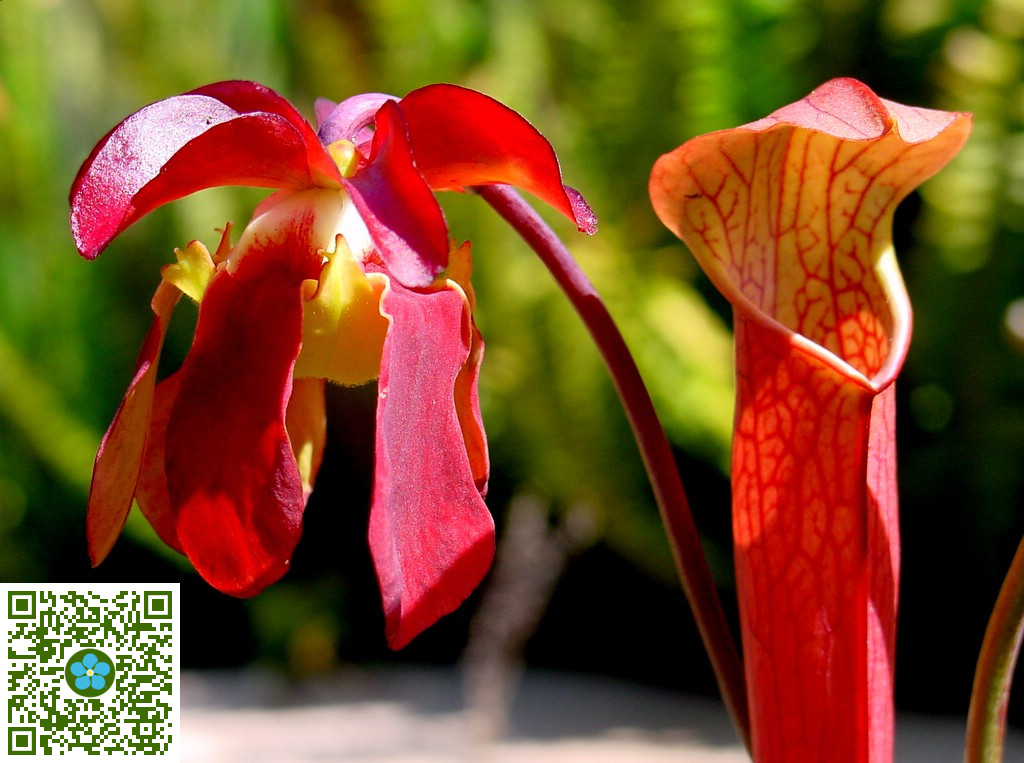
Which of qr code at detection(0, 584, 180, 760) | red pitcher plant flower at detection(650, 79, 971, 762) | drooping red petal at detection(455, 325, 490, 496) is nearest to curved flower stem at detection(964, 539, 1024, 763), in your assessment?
red pitcher plant flower at detection(650, 79, 971, 762)

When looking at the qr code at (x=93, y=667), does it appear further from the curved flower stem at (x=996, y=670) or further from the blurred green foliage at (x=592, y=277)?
the blurred green foliage at (x=592, y=277)

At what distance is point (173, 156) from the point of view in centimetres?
26

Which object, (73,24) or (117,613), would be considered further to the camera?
(73,24)

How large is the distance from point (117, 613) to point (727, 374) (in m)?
1.94

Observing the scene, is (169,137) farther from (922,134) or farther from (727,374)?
(727,374)

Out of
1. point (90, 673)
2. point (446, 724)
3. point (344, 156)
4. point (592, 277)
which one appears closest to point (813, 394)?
point (344, 156)

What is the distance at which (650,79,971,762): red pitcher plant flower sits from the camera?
Result: 0.33 meters

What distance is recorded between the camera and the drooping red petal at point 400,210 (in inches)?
9.7

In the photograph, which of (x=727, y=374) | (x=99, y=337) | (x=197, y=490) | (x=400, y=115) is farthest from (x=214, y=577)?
(x=99, y=337)

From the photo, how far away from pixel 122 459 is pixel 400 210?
106mm

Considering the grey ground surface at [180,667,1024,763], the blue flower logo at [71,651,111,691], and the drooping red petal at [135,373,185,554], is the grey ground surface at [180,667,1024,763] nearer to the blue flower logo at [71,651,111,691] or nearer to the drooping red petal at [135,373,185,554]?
the blue flower logo at [71,651,111,691]

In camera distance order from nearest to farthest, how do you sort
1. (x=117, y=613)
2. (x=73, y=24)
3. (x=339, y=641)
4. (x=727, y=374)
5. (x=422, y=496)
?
(x=422, y=496), (x=117, y=613), (x=727, y=374), (x=339, y=641), (x=73, y=24)

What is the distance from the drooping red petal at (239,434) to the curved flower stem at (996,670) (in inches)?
8.3

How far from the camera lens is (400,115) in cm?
26
